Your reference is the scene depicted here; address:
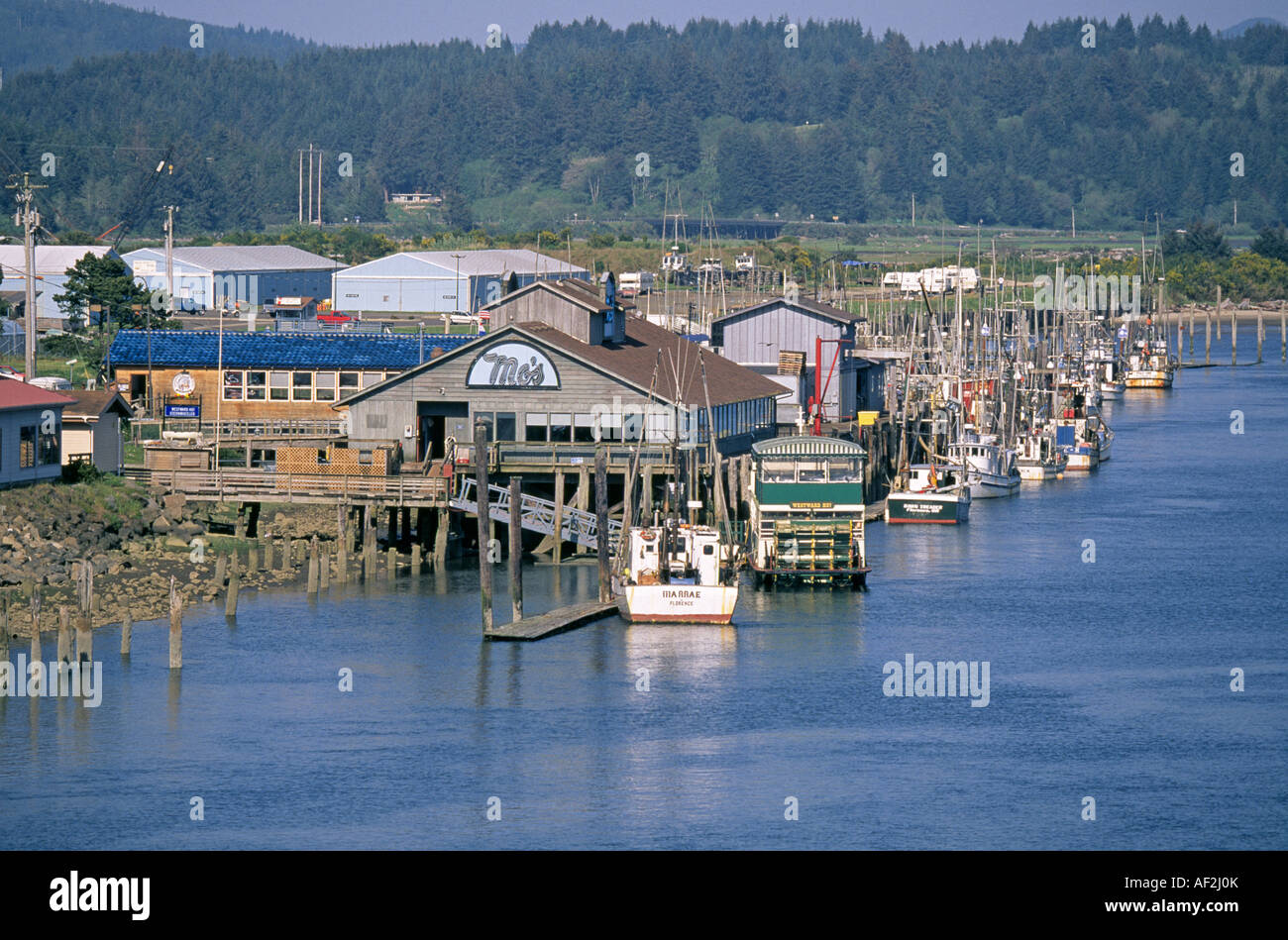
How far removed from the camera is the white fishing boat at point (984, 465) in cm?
8919

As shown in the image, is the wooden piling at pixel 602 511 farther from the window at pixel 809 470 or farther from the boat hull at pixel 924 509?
the boat hull at pixel 924 509

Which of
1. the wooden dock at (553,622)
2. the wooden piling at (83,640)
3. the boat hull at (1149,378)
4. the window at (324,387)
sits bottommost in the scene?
the wooden dock at (553,622)

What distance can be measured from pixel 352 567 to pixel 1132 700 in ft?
83.2

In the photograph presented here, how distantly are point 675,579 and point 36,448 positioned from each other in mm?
20011

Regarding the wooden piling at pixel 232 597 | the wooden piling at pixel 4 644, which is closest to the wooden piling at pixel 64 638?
the wooden piling at pixel 4 644

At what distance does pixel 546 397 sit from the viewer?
65500 millimetres

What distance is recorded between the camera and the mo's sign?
6544 centimetres

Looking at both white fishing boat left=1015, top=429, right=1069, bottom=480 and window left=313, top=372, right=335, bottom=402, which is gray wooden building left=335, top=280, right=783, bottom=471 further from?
white fishing boat left=1015, top=429, right=1069, bottom=480

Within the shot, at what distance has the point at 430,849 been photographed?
116ft

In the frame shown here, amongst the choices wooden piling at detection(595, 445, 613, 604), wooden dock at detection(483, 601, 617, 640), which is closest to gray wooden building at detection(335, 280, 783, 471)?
wooden piling at detection(595, 445, 613, 604)

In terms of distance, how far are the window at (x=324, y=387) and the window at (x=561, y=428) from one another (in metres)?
13.1

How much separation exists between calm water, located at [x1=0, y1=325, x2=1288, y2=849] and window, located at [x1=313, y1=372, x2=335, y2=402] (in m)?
16.1

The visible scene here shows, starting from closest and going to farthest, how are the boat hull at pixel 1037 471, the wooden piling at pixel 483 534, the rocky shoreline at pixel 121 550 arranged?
the wooden piling at pixel 483 534
the rocky shoreline at pixel 121 550
the boat hull at pixel 1037 471
